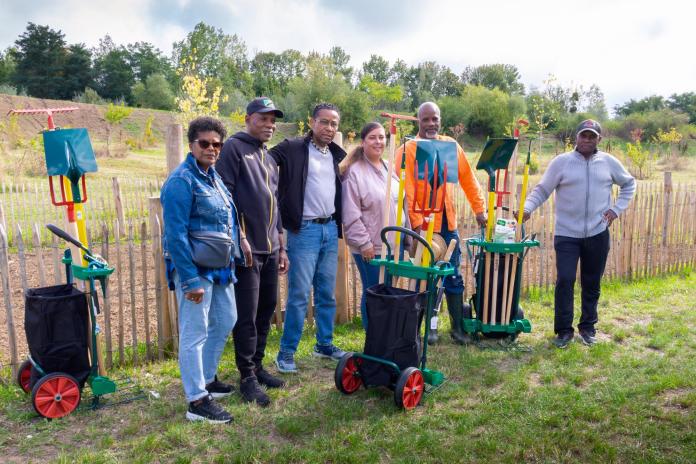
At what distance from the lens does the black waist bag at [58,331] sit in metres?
3.40

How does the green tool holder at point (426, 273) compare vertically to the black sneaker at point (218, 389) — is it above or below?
above

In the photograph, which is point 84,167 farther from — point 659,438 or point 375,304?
point 659,438

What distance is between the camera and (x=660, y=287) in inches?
268

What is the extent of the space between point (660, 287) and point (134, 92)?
4387 cm

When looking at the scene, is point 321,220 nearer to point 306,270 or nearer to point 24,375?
point 306,270

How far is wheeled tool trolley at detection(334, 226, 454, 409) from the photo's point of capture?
3.58 meters

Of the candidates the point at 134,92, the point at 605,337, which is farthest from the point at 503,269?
the point at 134,92

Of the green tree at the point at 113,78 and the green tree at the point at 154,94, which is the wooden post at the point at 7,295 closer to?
the green tree at the point at 154,94

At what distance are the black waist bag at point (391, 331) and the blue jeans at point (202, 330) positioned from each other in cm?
86

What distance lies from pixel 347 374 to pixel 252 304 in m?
0.76

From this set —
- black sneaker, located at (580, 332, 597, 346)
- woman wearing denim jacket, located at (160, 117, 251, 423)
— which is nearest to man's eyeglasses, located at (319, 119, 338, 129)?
woman wearing denim jacket, located at (160, 117, 251, 423)

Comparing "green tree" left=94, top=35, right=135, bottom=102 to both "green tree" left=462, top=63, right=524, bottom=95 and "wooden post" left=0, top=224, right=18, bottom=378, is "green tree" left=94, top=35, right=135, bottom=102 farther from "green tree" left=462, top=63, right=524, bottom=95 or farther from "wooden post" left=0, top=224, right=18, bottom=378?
"wooden post" left=0, top=224, right=18, bottom=378

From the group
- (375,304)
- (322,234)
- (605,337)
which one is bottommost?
(605,337)

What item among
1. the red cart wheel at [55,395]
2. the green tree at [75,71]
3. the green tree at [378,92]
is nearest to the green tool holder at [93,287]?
the red cart wheel at [55,395]
